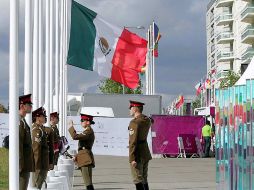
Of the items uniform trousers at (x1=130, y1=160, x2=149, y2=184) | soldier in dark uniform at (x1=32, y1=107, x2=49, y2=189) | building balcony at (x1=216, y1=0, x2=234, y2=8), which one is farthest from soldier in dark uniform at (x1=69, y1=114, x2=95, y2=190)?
building balcony at (x1=216, y1=0, x2=234, y2=8)

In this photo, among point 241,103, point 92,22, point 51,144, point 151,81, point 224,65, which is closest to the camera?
point 241,103

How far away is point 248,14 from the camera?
319 ft

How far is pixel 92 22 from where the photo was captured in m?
26.8

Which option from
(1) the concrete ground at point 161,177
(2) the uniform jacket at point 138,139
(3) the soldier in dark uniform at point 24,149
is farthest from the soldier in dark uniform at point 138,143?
(1) the concrete ground at point 161,177

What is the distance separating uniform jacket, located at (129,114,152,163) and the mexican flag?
11.1 meters

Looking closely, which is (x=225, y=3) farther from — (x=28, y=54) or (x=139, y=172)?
(x=28, y=54)

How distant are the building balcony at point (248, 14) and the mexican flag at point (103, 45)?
235 ft

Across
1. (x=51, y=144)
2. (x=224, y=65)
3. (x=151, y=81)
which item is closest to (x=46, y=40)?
(x=51, y=144)

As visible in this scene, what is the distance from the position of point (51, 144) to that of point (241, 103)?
4488mm

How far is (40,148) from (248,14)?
85088mm

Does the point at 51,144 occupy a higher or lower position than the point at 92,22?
lower

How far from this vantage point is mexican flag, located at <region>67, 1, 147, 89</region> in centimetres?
2659

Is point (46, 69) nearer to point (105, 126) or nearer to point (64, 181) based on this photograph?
point (64, 181)

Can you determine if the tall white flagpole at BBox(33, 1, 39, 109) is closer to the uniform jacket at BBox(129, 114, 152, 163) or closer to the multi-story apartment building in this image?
the uniform jacket at BBox(129, 114, 152, 163)
